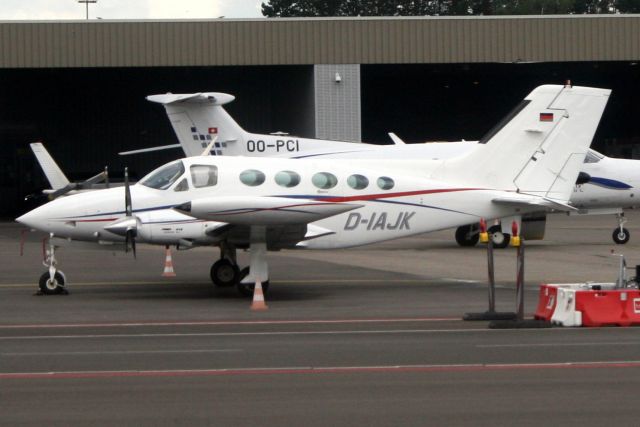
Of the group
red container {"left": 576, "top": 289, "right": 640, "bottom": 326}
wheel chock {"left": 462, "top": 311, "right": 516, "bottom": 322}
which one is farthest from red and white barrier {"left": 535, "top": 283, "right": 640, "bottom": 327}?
wheel chock {"left": 462, "top": 311, "right": 516, "bottom": 322}

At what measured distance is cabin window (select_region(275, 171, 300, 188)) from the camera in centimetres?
1720

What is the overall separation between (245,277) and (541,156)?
21.4ft

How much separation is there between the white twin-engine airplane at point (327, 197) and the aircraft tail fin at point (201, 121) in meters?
11.5

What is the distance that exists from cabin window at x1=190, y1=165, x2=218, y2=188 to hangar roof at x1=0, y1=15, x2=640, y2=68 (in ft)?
69.9

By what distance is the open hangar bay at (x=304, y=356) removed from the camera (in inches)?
325

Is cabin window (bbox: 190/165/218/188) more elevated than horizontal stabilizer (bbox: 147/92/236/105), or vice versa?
horizontal stabilizer (bbox: 147/92/236/105)

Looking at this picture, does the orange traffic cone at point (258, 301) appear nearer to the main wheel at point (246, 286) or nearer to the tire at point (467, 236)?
the main wheel at point (246, 286)

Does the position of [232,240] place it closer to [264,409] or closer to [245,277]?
[245,277]

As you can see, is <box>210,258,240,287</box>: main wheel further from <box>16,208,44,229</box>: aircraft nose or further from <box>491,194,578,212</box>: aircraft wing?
<box>491,194,578,212</box>: aircraft wing

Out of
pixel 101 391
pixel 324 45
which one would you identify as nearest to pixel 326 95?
pixel 324 45

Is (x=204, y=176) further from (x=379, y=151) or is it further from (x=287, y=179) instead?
(x=379, y=151)

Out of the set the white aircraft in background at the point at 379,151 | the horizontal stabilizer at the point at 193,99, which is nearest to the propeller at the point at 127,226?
the white aircraft in background at the point at 379,151

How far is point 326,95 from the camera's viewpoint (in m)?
38.8

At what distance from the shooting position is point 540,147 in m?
19.8
